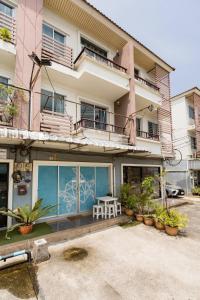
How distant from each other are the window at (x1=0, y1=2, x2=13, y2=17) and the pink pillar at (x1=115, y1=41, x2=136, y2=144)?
23.2 feet

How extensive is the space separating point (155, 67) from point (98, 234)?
13.4 metres

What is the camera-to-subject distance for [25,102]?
736 centimetres

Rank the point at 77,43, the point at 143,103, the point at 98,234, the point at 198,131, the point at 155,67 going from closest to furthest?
the point at 98,234 → the point at 77,43 → the point at 143,103 → the point at 155,67 → the point at 198,131

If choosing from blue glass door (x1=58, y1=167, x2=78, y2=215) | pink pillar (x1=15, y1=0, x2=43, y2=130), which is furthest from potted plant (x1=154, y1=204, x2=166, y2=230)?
pink pillar (x1=15, y1=0, x2=43, y2=130)

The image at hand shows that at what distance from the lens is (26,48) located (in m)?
7.62

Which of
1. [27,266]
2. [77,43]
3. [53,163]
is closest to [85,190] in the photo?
[53,163]

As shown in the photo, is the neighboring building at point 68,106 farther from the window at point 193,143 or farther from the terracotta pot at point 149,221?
the window at point 193,143

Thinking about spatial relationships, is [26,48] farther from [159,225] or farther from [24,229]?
[159,225]

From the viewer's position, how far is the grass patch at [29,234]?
232 inches

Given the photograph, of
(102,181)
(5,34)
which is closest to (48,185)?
(102,181)

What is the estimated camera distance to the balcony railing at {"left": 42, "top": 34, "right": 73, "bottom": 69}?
871cm

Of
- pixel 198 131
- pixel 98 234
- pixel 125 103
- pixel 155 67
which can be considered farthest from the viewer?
pixel 198 131

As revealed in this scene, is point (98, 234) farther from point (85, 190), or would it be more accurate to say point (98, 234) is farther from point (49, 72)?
point (49, 72)

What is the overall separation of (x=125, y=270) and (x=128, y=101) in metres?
9.23
